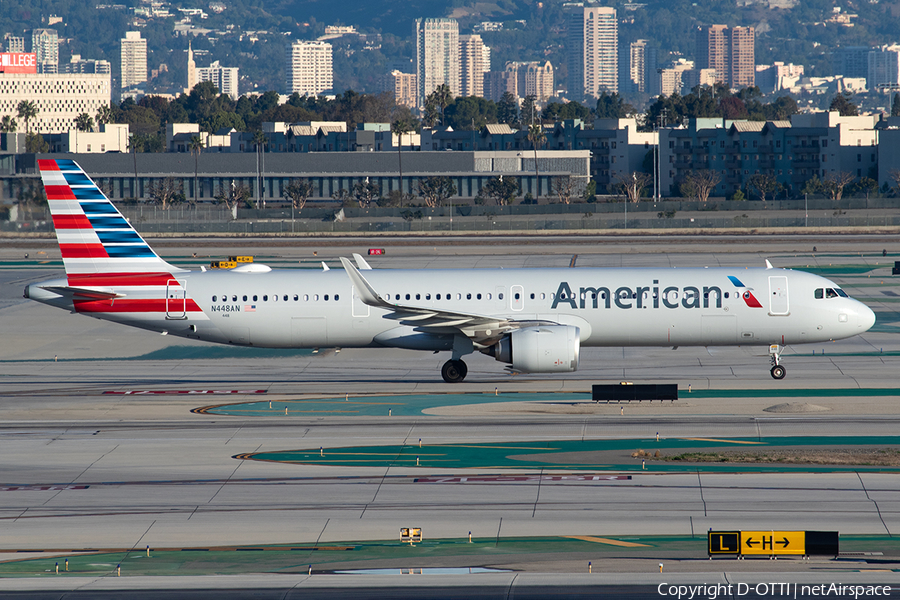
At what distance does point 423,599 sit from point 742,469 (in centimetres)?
1252

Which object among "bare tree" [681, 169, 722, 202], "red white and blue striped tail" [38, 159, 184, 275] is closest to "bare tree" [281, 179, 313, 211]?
"bare tree" [681, 169, 722, 202]

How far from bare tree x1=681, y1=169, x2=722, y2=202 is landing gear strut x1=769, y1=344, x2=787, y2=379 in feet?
484

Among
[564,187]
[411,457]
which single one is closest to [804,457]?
[411,457]

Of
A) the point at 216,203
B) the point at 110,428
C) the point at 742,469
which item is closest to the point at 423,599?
the point at 742,469

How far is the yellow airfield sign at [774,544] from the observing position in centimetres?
2116

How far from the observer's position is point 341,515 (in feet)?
83.3

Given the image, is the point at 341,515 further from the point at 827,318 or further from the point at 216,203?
the point at 216,203

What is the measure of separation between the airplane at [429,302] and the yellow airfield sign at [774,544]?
19.0 metres

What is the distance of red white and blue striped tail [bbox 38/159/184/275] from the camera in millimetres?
41406

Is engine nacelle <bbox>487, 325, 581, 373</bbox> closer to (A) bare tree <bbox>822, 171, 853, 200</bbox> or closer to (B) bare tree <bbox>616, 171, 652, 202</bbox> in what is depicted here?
(B) bare tree <bbox>616, 171, 652, 202</bbox>

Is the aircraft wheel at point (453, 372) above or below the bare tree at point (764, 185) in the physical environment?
below

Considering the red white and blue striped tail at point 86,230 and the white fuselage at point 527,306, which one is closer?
the white fuselage at point 527,306

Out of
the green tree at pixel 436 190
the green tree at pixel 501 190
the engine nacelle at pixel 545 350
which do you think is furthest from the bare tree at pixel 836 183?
the engine nacelle at pixel 545 350

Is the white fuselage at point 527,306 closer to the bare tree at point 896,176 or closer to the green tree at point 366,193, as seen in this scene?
the bare tree at point 896,176
